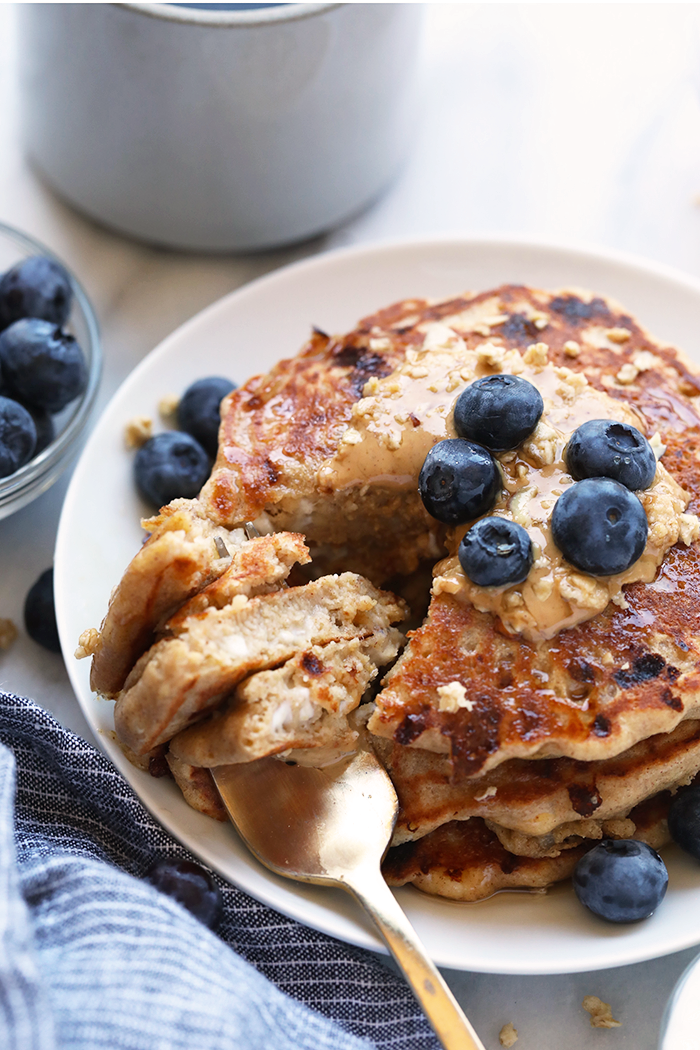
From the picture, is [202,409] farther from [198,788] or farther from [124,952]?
[124,952]

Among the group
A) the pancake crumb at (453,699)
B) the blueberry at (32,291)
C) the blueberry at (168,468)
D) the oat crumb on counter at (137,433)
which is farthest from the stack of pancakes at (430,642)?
the blueberry at (32,291)

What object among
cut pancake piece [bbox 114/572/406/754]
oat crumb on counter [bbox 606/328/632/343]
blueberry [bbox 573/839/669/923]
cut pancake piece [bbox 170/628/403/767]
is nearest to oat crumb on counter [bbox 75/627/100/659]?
cut pancake piece [bbox 114/572/406/754]

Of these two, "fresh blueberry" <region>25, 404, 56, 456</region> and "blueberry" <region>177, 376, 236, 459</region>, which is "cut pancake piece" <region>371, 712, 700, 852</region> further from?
"fresh blueberry" <region>25, 404, 56, 456</region>

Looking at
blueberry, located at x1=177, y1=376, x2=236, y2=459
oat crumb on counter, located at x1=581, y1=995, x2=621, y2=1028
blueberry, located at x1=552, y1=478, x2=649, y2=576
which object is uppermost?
blueberry, located at x1=552, y1=478, x2=649, y2=576

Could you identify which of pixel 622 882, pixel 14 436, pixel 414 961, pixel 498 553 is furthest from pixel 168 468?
pixel 622 882

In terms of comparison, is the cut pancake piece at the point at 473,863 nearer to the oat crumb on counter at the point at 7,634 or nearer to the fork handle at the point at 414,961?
the fork handle at the point at 414,961

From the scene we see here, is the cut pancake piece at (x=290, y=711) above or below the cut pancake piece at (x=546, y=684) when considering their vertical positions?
below
